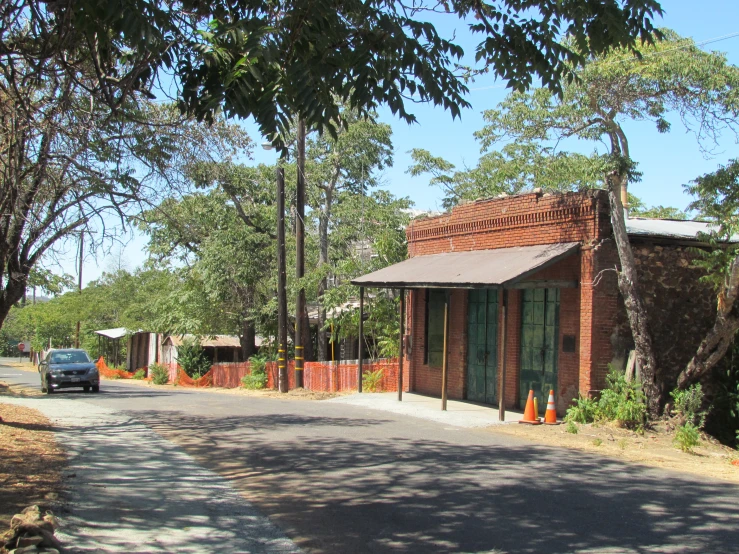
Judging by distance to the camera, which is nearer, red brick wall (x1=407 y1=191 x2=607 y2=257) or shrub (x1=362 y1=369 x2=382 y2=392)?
red brick wall (x1=407 y1=191 x2=607 y2=257)

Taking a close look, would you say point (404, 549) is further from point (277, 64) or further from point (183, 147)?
point (183, 147)

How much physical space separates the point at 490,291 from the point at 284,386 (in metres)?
8.28

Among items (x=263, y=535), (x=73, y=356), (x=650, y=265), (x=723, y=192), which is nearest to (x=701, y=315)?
(x=650, y=265)

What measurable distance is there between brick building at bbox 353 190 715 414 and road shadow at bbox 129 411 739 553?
4.08 metres

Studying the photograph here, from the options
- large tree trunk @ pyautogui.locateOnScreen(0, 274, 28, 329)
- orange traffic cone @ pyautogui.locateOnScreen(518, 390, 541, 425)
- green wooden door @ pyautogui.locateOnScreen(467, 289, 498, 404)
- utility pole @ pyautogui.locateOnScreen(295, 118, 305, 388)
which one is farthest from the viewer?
utility pole @ pyautogui.locateOnScreen(295, 118, 305, 388)

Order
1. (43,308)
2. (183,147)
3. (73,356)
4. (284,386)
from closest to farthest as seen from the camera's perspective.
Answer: (183,147) < (284,386) < (73,356) < (43,308)

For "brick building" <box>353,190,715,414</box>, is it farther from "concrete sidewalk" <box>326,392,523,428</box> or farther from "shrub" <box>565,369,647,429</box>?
"concrete sidewalk" <box>326,392,523,428</box>

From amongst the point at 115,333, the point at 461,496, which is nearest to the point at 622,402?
the point at 461,496

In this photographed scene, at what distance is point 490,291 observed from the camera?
18.4 m

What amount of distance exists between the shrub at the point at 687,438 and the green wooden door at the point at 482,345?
5248 mm

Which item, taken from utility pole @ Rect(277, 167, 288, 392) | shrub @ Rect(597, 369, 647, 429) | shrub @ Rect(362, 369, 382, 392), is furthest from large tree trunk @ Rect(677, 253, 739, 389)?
utility pole @ Rect(277, 167, 288, 392)

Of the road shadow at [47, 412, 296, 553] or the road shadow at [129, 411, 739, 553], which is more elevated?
the road shadow at [129, 411, 739, 553]

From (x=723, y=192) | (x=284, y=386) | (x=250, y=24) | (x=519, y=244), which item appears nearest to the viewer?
(x=250, y=24)

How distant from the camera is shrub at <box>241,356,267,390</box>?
90.6 feet
